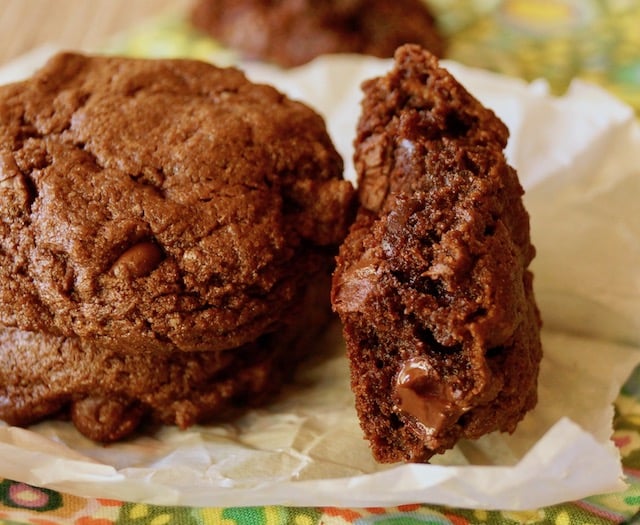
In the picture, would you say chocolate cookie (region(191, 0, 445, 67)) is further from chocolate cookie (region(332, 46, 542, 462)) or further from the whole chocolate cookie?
chocolate cookie (region(332, 46, 542, 462))

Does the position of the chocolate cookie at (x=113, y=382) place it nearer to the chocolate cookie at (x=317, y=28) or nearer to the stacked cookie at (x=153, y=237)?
the stacked cookie at (x=153, y=237)

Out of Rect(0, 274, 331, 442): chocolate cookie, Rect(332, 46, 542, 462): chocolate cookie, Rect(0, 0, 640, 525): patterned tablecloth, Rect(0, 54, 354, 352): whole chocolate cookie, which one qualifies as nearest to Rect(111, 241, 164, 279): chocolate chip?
Rect(0, 54, 354, 352): whole chocolate cookie

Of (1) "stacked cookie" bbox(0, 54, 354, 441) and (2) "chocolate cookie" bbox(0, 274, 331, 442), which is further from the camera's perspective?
(2) "chocolate cookie" bbox(0, 274, 331, 442)

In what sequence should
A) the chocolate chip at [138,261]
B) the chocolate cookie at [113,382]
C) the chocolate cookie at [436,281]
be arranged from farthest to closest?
the chocolate cookie at [113,382] → the chocolate chip at [138,261] → the chocolate cookie at [436,281]

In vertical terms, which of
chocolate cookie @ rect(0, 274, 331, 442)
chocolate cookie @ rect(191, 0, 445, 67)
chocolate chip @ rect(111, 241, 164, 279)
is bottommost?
chocolate cookie @ rect(0, 274, 331, 442)

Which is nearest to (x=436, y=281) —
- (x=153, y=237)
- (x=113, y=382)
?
(x=153, y=237)

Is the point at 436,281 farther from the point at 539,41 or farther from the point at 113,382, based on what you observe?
the point at 539,41

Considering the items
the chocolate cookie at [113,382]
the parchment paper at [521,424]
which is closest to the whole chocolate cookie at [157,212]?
the chocolate cookie at [113,382]
